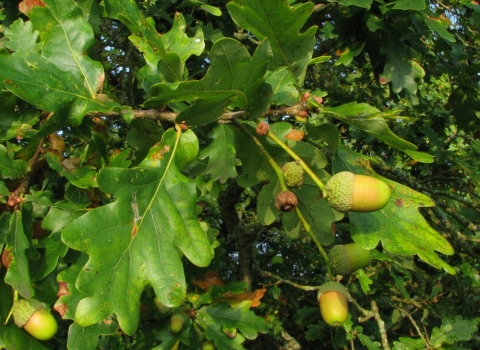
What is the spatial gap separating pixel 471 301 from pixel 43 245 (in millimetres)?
3498

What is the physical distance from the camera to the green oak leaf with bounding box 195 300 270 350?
2496 millimetres

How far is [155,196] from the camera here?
1.36 m

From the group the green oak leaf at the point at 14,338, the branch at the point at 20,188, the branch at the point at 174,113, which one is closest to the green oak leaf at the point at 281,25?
the branch at the point at 174,113

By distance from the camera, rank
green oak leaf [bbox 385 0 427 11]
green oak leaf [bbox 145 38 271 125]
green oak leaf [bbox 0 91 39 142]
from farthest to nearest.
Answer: green oak leaf [bbox 385 0 427 11]
green oak leaf [bbox 0 91 39 142]
green oak leaf [bbox 145 38 271 125]

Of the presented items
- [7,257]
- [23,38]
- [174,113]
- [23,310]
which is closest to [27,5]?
[23,38]

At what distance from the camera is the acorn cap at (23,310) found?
5.21 feet

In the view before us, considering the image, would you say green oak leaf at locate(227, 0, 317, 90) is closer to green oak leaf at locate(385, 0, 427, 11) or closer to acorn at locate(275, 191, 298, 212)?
acorn at locate(275, 191, 298, 212)

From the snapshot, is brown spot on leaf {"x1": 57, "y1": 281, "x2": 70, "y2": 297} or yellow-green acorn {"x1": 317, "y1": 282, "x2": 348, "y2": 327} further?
brown spot on leaf {"x1": 57, "y1": 281, "x2": 70, "y2": 297}

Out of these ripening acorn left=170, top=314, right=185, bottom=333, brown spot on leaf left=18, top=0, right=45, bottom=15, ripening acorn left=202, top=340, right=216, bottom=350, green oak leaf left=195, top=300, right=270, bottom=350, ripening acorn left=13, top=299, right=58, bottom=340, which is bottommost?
ripening acorn left=202, top=340, right=216, bottom=350

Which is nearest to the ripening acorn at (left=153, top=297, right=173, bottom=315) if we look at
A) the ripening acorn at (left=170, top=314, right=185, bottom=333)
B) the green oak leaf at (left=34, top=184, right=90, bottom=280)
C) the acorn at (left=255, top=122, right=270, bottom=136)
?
the ripening acorn at (left=170, top=314, right=185, bottom=333)

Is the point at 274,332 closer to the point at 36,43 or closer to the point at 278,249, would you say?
the point at 278,249

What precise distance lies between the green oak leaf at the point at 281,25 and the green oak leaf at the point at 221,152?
11.1 inches

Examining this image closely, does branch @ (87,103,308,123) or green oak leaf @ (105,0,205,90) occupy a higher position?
green oak leaf @ (105,0,205,90)

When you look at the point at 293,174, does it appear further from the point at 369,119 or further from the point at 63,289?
the point at 63,289
